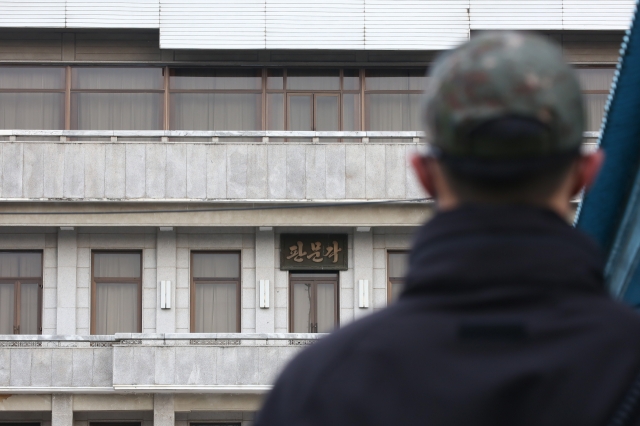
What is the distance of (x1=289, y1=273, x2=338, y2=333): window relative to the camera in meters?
24.7

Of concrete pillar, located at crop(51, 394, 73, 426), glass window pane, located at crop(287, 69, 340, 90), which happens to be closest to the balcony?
concrete pillar, located at crop(51, 394, 73, 426)

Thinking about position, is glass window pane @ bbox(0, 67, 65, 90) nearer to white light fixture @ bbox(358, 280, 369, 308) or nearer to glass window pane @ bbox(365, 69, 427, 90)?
glass window pane @ bbox(365, 69, 427, 90)

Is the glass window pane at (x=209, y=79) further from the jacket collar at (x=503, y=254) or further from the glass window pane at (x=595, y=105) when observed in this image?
the jacket collar at (x=503, y=254)

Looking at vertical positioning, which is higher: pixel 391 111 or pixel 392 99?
pixel 392 99

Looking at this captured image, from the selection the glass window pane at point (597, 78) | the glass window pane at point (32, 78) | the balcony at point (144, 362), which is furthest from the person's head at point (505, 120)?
the glass window pane at point (597, 78)

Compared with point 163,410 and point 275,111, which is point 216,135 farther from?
point 163,410

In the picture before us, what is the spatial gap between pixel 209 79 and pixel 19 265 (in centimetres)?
533

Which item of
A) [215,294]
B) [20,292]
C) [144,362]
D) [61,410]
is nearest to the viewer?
[144,362]

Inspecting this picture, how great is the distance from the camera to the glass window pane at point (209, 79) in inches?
991

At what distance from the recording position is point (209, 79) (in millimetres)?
25188

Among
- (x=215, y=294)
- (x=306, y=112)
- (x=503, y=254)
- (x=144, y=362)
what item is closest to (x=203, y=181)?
(x=215, y=294)

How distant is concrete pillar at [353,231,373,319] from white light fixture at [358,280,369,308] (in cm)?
9

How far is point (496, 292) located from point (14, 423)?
23.9 meters

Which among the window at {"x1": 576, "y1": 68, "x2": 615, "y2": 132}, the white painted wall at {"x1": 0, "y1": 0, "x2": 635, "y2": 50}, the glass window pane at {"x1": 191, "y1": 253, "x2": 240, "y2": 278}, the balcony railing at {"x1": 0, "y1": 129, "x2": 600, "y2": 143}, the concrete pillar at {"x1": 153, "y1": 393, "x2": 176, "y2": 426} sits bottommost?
the concrete pillar at {"x1": 153, "y1": 393, "x2": 176, "y2": 426}
